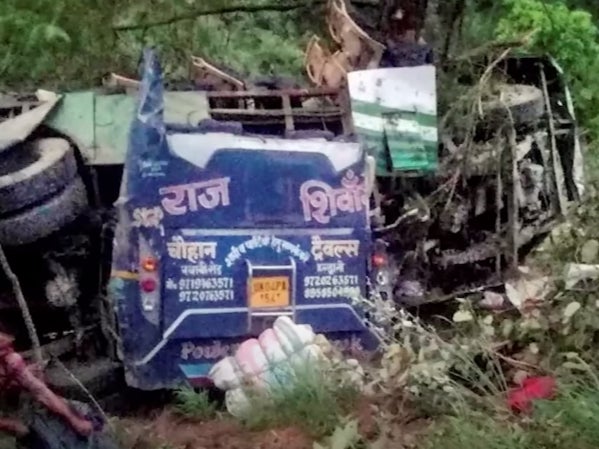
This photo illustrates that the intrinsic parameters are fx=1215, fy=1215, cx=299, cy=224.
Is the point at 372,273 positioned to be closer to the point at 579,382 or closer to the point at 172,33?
the point at 579,382

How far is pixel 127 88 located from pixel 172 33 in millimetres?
1894

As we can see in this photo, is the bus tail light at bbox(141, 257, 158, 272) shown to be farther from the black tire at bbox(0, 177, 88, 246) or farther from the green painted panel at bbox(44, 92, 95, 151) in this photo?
the green painted panel at bbox(44, 92, 95, 151)

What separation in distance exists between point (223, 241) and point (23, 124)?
1292 mm

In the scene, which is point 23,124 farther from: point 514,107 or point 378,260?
point 514,107

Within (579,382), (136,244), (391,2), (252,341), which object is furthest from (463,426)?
(391,2)

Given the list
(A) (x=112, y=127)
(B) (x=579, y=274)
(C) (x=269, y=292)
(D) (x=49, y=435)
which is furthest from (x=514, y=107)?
(D) (x=49, y=435)

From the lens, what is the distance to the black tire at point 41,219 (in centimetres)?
612

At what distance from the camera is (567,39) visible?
986 centimetres

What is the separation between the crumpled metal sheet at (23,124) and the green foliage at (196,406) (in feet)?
A: 5.21

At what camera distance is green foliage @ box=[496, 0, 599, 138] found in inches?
383

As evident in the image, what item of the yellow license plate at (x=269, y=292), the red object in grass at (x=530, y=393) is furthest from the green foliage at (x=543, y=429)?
the yellow license plate at (x=269, y=292)

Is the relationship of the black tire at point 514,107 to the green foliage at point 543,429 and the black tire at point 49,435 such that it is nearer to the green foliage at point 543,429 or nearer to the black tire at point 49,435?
the green foliage at point 543,429

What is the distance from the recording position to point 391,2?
313 inches

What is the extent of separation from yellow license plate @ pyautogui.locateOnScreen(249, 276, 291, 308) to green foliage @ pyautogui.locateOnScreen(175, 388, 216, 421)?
0.56 meters
